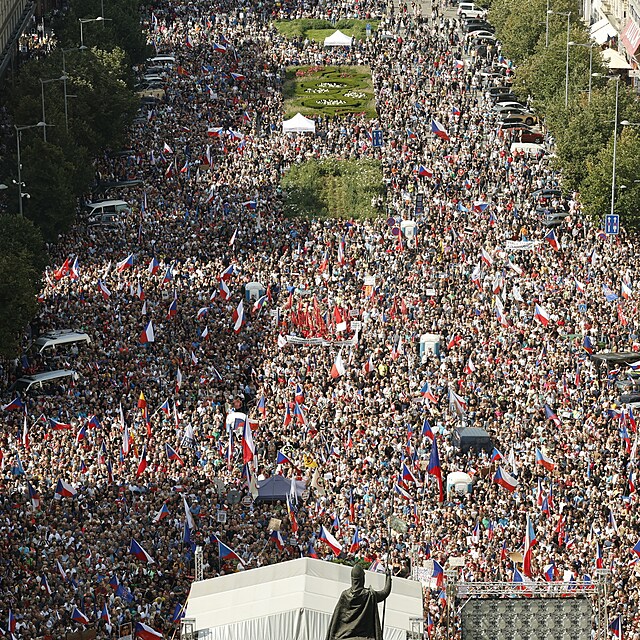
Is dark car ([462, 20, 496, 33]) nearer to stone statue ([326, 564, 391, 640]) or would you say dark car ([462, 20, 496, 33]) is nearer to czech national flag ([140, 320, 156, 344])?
czech national flag ([140, 320, 156, 344])

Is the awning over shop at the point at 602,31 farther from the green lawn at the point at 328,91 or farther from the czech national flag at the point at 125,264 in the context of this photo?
the czech national flag at the point at 125,264

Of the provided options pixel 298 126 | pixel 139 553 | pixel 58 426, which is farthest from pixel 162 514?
pixel 298 126

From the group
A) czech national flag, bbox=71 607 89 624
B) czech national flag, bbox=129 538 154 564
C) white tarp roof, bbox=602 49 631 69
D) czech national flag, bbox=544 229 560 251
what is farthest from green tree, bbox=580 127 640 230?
czech national flag, bbox=71 607 89 624

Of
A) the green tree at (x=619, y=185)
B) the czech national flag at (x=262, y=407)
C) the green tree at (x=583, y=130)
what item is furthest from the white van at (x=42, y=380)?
the green tree at (x=583, y=130)

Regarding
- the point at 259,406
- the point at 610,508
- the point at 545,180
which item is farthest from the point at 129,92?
the point at 610,508

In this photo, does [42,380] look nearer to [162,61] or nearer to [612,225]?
[612,225]

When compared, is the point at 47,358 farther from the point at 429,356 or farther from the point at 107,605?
the point at 107,605
